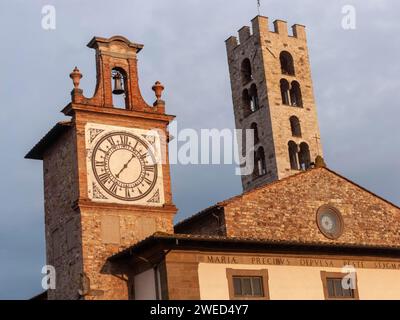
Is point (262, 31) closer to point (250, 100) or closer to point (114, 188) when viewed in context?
point (250, 100)

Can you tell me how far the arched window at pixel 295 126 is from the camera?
50.3 metres

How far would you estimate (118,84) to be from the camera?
28.4 meters

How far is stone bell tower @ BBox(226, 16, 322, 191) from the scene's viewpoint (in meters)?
49.2

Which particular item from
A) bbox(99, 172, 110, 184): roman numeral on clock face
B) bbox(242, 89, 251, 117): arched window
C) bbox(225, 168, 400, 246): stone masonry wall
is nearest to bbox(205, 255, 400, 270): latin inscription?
bbox(225, 168, 400, 246): stone masonry wall

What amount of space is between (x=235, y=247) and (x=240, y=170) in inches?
1087

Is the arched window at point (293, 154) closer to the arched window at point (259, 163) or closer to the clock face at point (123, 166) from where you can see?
the arched window at point (259, 163)

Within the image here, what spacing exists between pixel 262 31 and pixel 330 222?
24010mm

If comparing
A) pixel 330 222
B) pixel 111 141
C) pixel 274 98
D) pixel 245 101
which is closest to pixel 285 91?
pixel 274 98

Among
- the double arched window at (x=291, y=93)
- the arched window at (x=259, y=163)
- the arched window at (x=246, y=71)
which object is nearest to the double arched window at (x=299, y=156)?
the arched window at (x=259, y=163)

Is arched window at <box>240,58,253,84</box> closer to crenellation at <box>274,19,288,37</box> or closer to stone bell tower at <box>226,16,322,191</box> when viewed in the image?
stone bell tower at <box>226,16,322,191</box>

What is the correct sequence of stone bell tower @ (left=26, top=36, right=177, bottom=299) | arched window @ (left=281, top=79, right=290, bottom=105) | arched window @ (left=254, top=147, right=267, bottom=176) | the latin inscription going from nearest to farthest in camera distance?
the latin inscription < stone bell tower @ (left=26, top=36, right=177, bottom=299) < arched window @ (left=254, top=147, right=267, bottom=176) < arched window @ (left=281, top=79, right=290, bottom=105)

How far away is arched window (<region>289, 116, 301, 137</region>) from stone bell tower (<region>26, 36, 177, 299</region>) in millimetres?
22937
